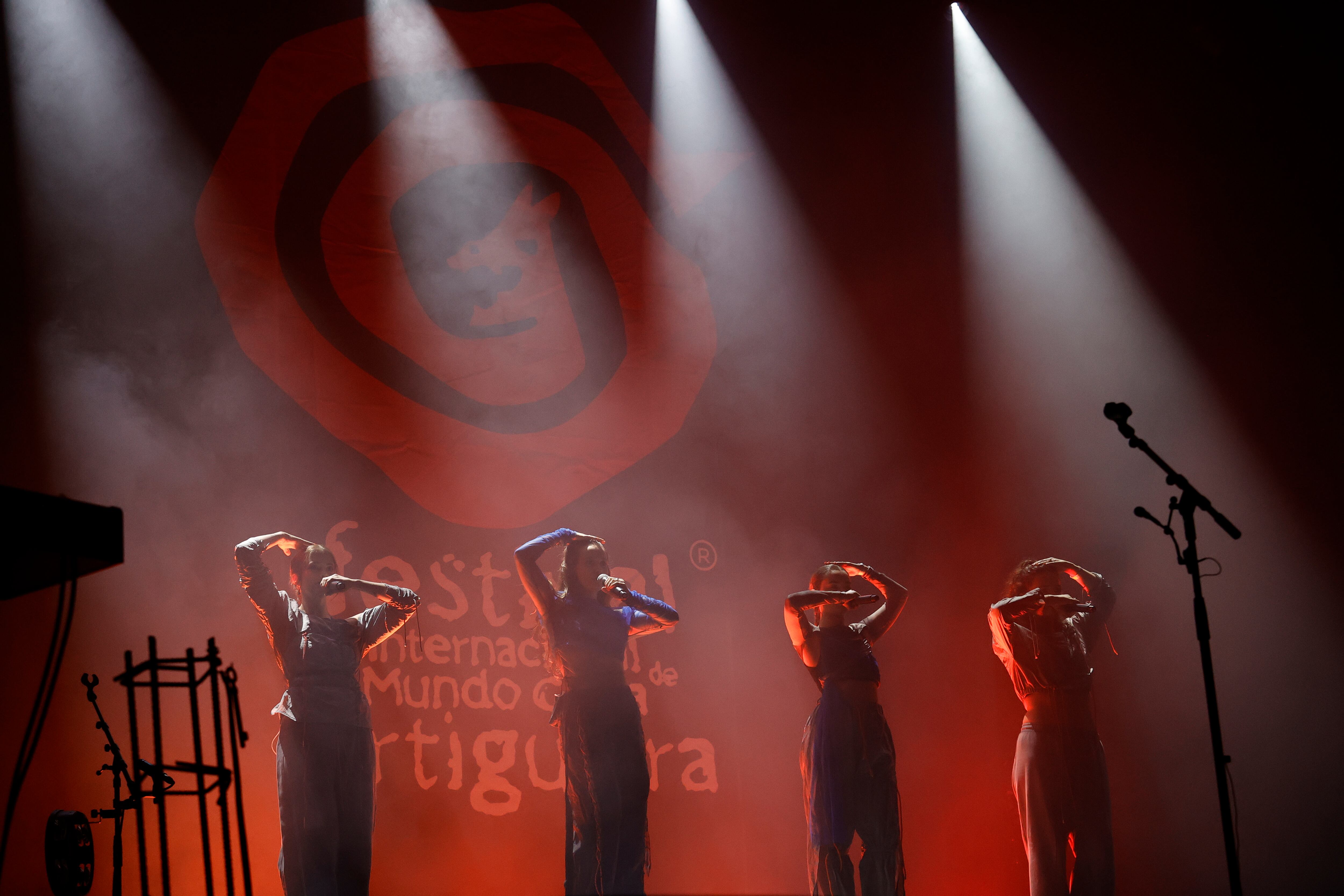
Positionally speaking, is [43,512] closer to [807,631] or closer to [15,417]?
[807,631]

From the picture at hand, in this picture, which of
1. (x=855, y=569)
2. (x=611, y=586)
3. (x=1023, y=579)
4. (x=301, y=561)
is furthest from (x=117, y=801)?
(x=1023, y=579)

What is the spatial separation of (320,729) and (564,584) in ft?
3.04

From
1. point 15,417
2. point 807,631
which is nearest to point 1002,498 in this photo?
point 807,631

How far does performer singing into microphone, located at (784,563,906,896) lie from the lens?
310cm

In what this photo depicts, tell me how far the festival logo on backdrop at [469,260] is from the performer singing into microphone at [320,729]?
85cm

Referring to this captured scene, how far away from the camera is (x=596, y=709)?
3031mm

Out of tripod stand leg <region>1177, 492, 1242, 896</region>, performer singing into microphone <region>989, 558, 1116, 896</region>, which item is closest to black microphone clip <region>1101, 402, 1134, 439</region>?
tripod stand leg <region>1177, 492, 1242, 896</region>

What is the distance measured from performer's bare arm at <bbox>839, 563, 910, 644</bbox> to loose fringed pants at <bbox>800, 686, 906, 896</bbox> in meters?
0.29

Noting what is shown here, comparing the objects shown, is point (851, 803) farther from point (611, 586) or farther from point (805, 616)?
point (611, 586)

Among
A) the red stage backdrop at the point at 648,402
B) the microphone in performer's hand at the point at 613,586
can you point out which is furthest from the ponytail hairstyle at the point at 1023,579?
the microphone in performer's hand at the point at 613,586

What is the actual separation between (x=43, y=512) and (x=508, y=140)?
124 inches

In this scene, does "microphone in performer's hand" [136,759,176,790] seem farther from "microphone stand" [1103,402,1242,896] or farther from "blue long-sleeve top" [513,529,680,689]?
"microphone stand" [1103,402,1242,896]

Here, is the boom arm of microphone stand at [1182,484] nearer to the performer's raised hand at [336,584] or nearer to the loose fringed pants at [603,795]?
the loose fringed pants at [603,795]

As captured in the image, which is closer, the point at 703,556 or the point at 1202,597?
the point at 1202,597
